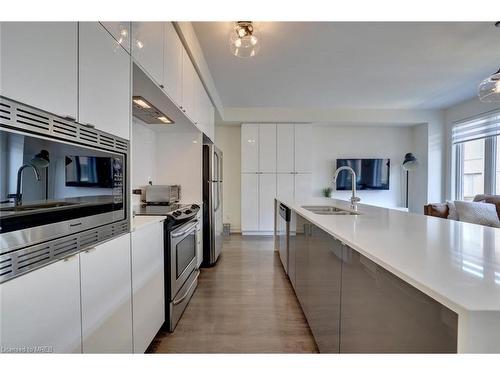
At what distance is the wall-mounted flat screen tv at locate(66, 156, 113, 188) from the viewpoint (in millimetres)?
958

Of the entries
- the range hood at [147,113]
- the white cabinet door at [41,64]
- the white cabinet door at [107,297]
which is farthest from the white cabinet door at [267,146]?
the white cabinet door at [41,64]

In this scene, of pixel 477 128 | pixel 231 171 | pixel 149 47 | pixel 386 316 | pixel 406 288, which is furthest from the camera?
pixel 231 171

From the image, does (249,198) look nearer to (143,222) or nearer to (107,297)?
(143,222)

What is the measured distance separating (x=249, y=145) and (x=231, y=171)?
32.0 inches

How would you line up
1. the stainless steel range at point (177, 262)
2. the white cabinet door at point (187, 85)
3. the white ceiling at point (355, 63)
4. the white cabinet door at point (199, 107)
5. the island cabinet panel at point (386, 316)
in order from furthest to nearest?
the white cabinet door at point (199, 107)
the white ceiling at point (355, 63)
the white cabinet door at point (187, 85)
the stainless steel range at point (177, 262)
the island cabinet panel at point (386, 316)

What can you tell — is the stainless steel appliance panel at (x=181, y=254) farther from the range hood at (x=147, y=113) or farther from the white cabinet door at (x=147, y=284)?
the range hood at (x=147, y=113)

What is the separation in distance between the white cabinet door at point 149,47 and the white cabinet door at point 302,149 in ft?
13.0

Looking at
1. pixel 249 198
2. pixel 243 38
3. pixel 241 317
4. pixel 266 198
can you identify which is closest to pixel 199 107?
pixel 243 38

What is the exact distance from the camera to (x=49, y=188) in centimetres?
85

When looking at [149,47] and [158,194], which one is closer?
[149,47]

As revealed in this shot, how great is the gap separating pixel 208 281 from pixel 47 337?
2.12 meters

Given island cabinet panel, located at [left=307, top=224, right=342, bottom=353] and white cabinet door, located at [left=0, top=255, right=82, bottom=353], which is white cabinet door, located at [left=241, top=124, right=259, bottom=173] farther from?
white cabinet door, located at [left=0, top=255, right=82, bottom=353]

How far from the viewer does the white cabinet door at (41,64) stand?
684 mm
